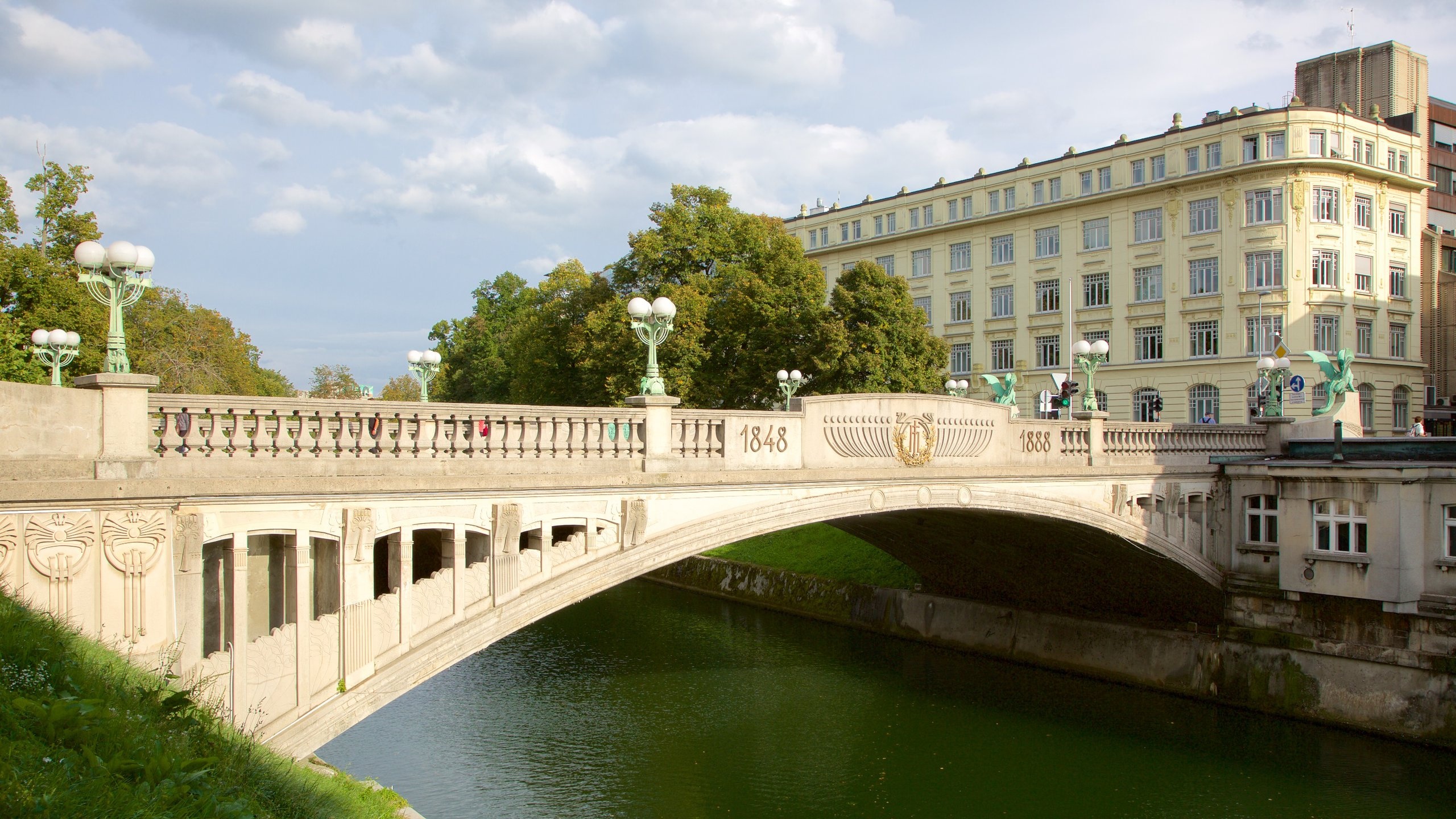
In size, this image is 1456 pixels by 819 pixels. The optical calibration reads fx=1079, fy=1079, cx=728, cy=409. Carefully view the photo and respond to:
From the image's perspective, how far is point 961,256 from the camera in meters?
53.8

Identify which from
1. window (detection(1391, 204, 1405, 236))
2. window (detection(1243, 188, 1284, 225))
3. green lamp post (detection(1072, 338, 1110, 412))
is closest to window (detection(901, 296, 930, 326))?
window (detection(1243, 188, 1284, 225))

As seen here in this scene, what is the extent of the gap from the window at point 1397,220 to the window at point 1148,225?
919 cm

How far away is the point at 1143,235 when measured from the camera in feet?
154

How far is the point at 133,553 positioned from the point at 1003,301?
46841mm

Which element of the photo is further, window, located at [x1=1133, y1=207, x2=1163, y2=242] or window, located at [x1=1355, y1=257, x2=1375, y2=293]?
window, located at [x1=1133, y1=207, x2=1163, y2=242]

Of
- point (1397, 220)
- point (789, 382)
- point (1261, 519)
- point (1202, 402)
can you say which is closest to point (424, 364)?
point (789, 382)

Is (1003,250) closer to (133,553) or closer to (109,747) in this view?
Answer: (133,553)

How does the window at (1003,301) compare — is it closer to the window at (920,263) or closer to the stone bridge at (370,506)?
the window at (920,263)

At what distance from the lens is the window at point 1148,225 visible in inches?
1823

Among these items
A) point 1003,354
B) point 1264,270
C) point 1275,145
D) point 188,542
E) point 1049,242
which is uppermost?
point 1275,145

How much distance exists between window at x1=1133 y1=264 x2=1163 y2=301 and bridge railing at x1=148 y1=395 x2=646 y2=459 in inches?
1521

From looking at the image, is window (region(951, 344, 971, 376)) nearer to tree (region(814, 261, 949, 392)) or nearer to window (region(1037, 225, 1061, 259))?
window (region(1037, 225, 1061, 259))

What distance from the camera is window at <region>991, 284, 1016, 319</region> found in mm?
51450

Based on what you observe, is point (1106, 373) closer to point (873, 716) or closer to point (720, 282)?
point (720, 282)
